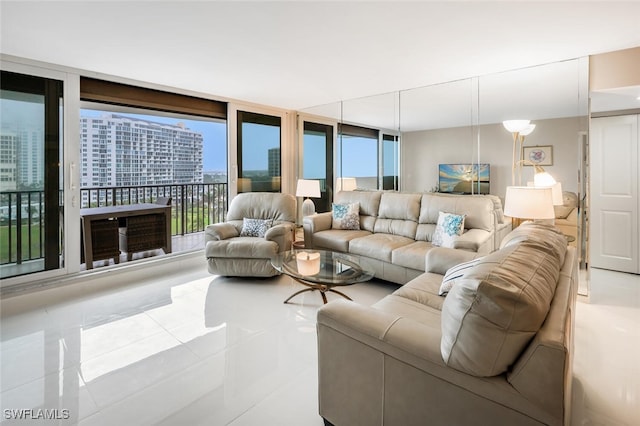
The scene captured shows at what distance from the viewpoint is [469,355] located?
1062mm

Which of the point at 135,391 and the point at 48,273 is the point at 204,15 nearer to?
the point at 135,391

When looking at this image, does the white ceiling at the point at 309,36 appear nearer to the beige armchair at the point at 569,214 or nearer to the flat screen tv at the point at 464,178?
the flat screen tv at the point at 464,178

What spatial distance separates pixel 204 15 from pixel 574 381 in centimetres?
346

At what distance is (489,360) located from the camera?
Result: 103 cm

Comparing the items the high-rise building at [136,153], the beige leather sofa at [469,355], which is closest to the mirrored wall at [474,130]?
the beige leather sofa at [469,355]

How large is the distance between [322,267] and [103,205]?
14.7 feet

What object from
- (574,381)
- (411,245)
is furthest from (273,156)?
(574,381)

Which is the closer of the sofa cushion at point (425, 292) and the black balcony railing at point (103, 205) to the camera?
the sofa cushion at point (425, 292)

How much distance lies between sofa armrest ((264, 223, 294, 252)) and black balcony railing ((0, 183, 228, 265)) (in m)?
2.22

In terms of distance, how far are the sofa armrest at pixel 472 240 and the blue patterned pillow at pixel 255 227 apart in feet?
7.43

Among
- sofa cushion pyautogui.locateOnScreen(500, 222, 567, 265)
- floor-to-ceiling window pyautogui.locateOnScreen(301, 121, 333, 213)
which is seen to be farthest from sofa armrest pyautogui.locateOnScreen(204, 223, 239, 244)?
sofa cushion pyautogui.locateOnScreen(500, 222, 567, 265)

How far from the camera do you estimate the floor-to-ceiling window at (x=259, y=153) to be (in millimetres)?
5070

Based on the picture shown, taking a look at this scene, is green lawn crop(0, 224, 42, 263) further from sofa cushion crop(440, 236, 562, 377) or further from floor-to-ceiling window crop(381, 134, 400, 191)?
floor-to-ceiling window crop(381, 134, 400, 191)

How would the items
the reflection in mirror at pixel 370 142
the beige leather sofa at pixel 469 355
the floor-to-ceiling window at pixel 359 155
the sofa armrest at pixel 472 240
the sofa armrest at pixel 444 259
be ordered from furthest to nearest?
the floor-to-ceiling window at pixel 359 155 → the reflection in mirror at pixel 370 142 → the sofa armrest at pixel 472 240 → the sofa armrest at pixel 444 259 → the beige leather sofa at pixel 469 355
